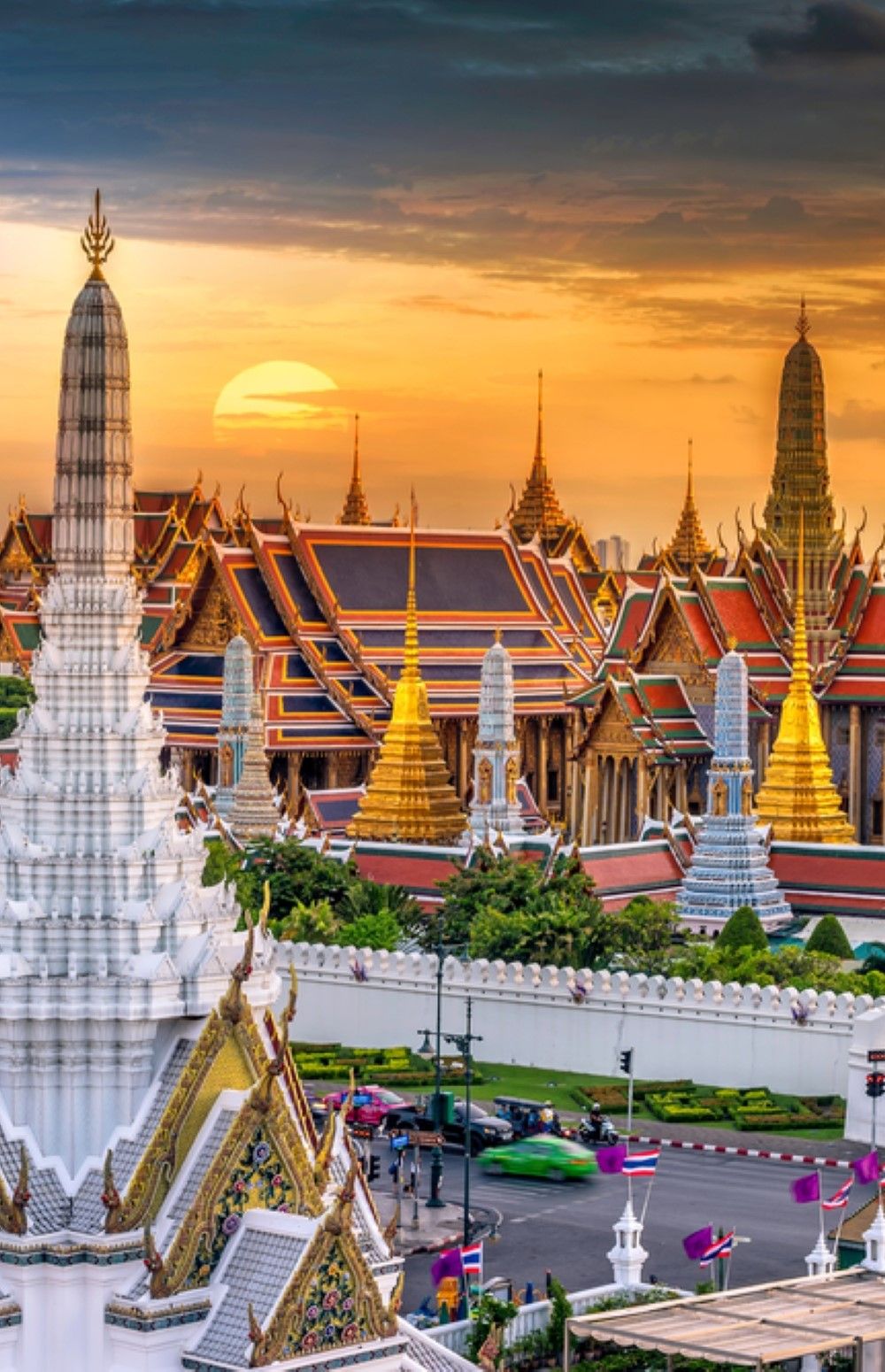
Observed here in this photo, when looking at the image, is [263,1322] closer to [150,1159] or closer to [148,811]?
[150,1159]

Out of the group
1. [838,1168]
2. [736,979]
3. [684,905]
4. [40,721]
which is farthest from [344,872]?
[40,721]

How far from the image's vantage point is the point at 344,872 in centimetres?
5191

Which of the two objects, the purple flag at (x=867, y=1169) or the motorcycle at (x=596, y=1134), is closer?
the purple flag at (x=867, y=1169)

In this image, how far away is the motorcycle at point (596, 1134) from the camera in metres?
39.6

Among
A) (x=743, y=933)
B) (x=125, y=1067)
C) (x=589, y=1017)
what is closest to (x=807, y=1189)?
(x=125, y=1067)

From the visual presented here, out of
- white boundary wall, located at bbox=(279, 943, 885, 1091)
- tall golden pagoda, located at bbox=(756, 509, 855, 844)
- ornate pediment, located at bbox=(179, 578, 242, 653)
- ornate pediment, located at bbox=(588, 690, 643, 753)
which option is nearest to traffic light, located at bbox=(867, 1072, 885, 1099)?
white boundary wall, located at bbox=(279, 943, 885, 1091)

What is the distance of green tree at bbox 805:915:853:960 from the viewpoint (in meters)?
49.0

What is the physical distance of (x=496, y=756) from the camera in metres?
58.8

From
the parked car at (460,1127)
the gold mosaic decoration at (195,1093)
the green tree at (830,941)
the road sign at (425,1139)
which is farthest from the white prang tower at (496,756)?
the gold mosaic decoration at (195,1093)

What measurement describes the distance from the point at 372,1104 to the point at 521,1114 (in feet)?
5.77

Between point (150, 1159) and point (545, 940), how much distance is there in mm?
21506

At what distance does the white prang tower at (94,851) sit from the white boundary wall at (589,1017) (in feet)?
54.1

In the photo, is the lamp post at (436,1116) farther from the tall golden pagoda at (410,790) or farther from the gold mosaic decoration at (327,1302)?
the tall golden pagoda at (410,790)

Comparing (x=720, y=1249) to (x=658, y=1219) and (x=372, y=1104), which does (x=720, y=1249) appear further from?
(x=372, y=1104)
